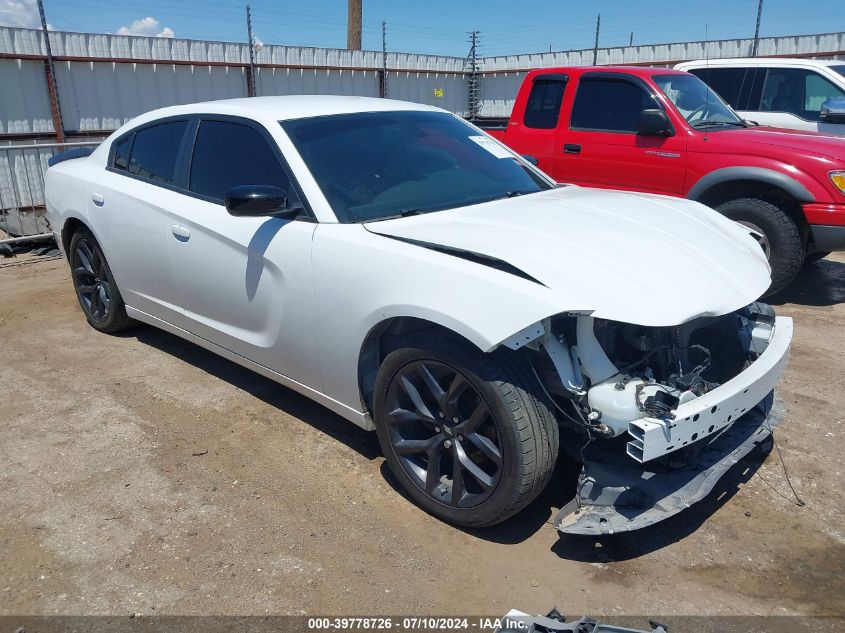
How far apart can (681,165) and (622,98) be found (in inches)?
36.7

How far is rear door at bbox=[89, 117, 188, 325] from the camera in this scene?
13.8 ft

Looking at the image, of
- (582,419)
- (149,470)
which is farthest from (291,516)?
Answer: (582,419)

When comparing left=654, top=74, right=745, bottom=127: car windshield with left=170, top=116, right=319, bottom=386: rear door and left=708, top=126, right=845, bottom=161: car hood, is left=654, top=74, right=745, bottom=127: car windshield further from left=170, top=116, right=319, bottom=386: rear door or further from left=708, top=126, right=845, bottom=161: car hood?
left=170, top=116, right=319, bottom=386: rear door

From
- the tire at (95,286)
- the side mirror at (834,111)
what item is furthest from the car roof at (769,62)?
the tire at (95,286)

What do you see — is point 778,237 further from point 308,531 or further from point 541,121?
point 308,531

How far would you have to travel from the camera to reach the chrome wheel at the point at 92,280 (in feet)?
16.5

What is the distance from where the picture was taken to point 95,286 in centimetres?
520

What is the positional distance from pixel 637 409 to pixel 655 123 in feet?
14.9

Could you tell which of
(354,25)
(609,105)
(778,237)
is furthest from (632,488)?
(354,25)

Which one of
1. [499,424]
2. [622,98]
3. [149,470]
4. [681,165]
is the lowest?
[149,470]

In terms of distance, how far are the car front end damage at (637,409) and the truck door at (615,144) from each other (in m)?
3.82

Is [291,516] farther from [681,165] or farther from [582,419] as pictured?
[681,165]

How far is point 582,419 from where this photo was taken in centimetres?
266

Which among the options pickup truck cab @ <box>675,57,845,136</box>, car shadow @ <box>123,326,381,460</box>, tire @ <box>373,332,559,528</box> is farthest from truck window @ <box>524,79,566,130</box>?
tire @ <box>373,332,559,528</box>
